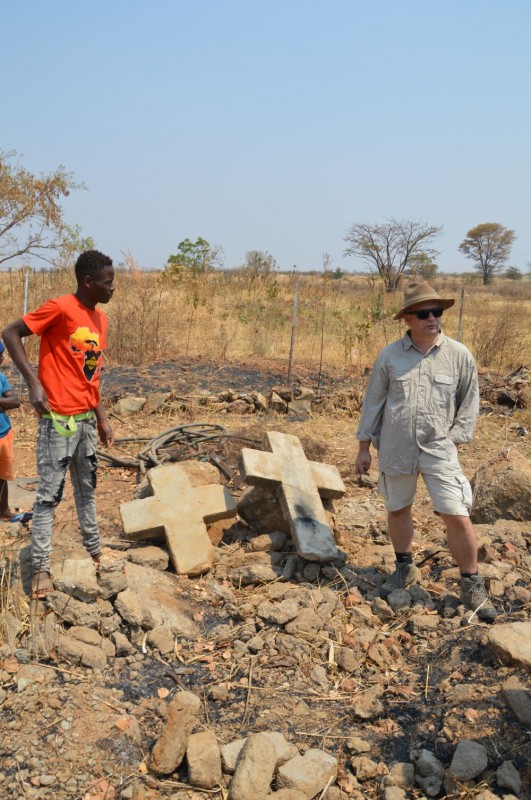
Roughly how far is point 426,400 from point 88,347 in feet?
6.23

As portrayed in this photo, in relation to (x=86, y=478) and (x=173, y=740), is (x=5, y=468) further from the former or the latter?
(x=173, y=740)

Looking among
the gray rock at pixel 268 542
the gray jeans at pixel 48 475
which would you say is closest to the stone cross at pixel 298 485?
the gray rock at pixel 268 542

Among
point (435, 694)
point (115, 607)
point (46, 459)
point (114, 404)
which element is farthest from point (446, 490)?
point (114, 404)

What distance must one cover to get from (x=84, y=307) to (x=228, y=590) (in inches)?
79.5

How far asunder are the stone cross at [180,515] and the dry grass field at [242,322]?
671cm

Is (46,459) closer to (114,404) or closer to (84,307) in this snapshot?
(84,307)

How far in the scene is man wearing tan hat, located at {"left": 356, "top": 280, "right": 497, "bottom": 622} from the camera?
388 cm

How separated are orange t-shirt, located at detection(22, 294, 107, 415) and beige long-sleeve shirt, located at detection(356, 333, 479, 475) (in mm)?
1670

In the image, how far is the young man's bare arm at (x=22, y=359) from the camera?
3406 mm

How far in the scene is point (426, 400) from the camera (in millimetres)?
3924

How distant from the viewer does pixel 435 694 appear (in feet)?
10.7

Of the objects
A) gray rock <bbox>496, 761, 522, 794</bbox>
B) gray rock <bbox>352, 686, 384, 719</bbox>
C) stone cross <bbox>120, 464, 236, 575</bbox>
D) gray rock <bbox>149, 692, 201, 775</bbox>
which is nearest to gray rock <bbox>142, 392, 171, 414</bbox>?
stone cross <bbox>120, 464, 236, 575</bbox>

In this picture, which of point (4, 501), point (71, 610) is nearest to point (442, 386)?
point (71, 610)

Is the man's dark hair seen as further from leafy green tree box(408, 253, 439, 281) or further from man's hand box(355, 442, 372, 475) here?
leafy green tree box(408, 253, 439, 281)
